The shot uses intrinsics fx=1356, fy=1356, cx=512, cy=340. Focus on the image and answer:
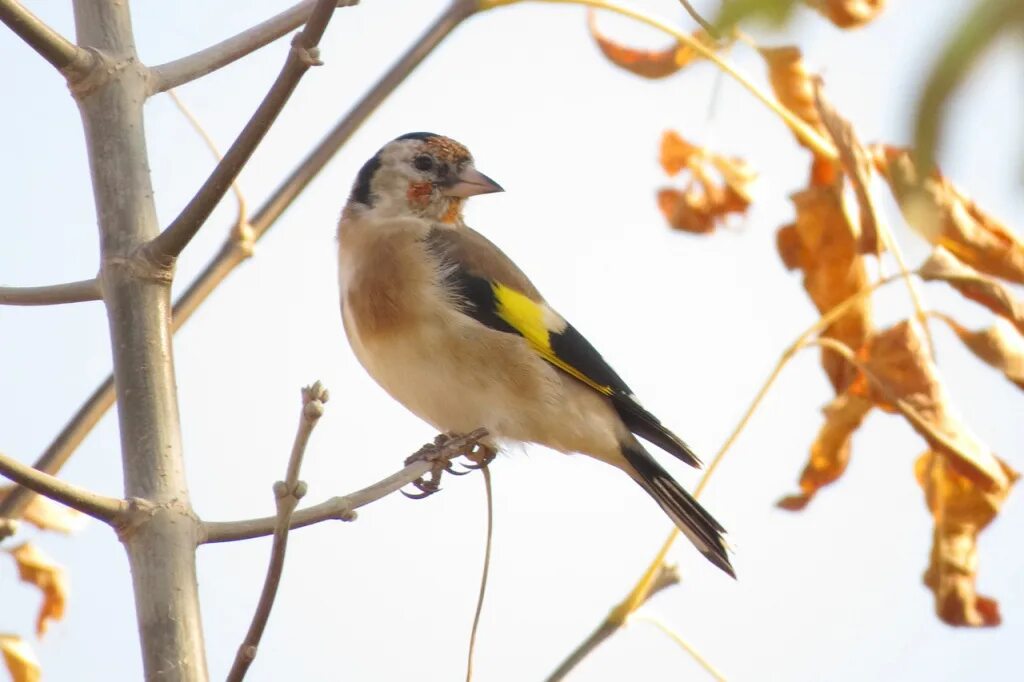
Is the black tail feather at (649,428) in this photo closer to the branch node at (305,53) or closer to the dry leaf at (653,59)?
the dry leaf at (653,59)

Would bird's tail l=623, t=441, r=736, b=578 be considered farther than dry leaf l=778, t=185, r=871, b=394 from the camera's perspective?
Yes

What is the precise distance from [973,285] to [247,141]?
6.68ft

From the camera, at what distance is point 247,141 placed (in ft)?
7.83

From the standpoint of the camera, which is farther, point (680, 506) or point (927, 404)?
point (680, 506)

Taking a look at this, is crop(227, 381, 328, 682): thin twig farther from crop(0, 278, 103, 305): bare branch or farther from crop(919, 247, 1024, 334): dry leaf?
crop(919, 247, 1024, 334): dry leaf

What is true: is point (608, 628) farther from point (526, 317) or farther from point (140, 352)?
point (526, 317)

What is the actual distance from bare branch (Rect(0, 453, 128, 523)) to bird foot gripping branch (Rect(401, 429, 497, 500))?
187 centimetres

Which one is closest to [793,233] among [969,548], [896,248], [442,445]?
[896,248]

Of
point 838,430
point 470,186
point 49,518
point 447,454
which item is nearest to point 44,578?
point 49,518

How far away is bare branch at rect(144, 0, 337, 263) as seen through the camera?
7.60 ft

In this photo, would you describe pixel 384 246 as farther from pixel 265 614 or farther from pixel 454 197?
pixel 265 614

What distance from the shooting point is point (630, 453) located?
5.25 metres

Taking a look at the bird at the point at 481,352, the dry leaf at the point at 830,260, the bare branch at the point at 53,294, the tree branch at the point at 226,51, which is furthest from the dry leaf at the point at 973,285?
the bare branch at the point at 53,294

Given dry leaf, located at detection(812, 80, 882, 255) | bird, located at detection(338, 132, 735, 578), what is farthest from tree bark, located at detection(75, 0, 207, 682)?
bird, located at detection(338, 132, 735, 578)
